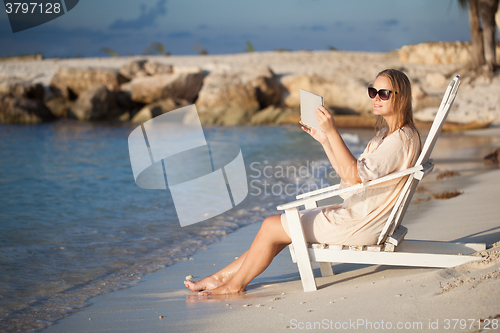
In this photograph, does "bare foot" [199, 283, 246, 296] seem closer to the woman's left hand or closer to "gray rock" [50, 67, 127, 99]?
the woman's left hand

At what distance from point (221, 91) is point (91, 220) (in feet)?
47.8

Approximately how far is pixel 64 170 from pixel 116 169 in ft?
4.05

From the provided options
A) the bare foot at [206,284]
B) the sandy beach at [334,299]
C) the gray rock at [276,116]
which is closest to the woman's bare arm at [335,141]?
the sandy beach at [334,299]

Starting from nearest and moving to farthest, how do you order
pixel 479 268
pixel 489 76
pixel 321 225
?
pixel 479 268, pixel 321 225, pixel 489 76

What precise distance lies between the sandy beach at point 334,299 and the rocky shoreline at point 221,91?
14225 mm

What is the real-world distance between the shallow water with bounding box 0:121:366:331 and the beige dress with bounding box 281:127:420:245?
172cm

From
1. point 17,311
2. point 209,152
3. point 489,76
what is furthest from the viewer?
point 489,76

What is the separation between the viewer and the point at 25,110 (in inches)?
773

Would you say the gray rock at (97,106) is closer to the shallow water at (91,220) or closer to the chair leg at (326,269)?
the shallow water at (91,220)

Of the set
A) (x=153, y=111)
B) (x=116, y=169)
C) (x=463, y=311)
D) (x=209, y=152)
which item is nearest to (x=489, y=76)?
(x=209, y=152)

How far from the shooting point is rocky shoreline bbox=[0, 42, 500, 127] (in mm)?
18945

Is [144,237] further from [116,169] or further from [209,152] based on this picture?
[209,152]

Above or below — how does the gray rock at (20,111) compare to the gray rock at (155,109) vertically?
above

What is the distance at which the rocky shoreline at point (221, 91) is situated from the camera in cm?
1895
